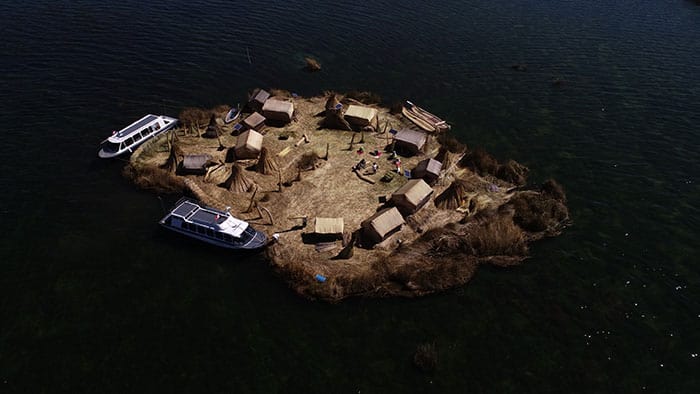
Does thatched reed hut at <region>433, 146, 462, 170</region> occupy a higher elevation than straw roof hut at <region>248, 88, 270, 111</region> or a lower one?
higher

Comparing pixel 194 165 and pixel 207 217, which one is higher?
pixel 194 165

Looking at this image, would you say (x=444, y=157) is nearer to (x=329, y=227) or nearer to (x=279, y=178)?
(x=329, y=227)

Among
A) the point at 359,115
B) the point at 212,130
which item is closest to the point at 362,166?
the point at 359,115

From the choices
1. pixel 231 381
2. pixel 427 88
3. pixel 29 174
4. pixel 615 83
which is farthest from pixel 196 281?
pixel 615 83

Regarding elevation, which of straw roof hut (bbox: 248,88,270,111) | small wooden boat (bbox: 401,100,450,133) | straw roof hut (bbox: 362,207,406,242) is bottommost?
straw roof hut (bbox: 362,207,406,242)

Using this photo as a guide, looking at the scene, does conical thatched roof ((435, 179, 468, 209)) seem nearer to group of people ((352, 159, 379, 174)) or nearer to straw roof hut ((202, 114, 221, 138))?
group of people ((352, 159, 379, 174))

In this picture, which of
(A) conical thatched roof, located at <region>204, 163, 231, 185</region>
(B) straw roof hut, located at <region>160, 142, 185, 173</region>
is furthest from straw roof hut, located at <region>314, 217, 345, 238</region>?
(B) straw roof hut, located at <region>160, 142, 185, 173</region>

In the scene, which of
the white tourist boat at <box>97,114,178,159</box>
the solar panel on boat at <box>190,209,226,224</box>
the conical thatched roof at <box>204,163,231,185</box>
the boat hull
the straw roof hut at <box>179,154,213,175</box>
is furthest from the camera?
the white tourist boat at <box>97,114,178,159</box>
